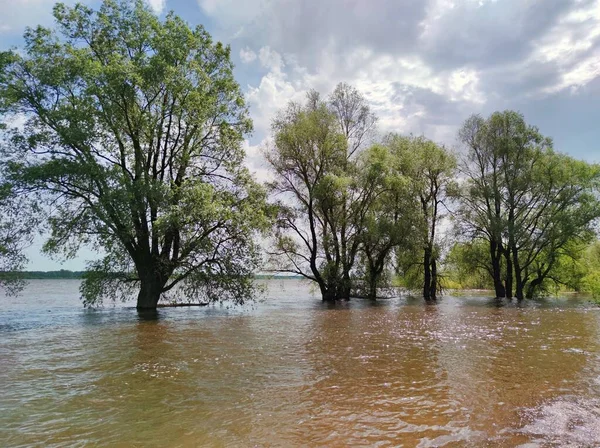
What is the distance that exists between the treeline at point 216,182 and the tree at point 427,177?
0.15 metres

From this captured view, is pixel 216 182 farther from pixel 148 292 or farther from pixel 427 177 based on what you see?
pixel 427 177

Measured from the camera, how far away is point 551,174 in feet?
121

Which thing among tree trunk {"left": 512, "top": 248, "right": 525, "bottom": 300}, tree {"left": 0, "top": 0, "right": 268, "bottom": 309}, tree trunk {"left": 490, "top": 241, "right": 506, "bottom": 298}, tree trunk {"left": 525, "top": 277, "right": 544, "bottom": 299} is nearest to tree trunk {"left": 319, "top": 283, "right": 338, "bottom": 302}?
tree {"left": 0, "top": 0, "right": 268, "bottom": 309}

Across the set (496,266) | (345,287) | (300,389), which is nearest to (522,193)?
(496,266)

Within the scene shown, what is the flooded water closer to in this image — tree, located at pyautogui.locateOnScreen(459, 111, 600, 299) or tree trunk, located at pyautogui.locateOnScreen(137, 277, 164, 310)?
tree trunk, located at pyautogui.locateOnScreen(137, 277, 164, 310)

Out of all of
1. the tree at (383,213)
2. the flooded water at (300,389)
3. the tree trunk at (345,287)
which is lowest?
the flooded water at (300,389)

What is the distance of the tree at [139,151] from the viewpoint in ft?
66.0

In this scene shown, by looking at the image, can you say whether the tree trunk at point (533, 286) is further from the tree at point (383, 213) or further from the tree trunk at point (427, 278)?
the tree at point (383, 213)

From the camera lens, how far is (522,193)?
38.2 m

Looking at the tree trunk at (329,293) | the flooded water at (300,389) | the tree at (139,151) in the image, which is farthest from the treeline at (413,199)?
the flooded water at (300,389)

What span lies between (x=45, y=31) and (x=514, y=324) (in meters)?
27.7

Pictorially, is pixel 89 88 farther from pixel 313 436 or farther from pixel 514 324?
pixel 514 324

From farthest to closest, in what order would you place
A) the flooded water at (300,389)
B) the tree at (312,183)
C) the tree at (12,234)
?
the tree at (312,183) < the tree at (12,234) < the flooded water at (300,389)

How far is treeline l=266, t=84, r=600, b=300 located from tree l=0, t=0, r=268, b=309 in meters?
9.78
